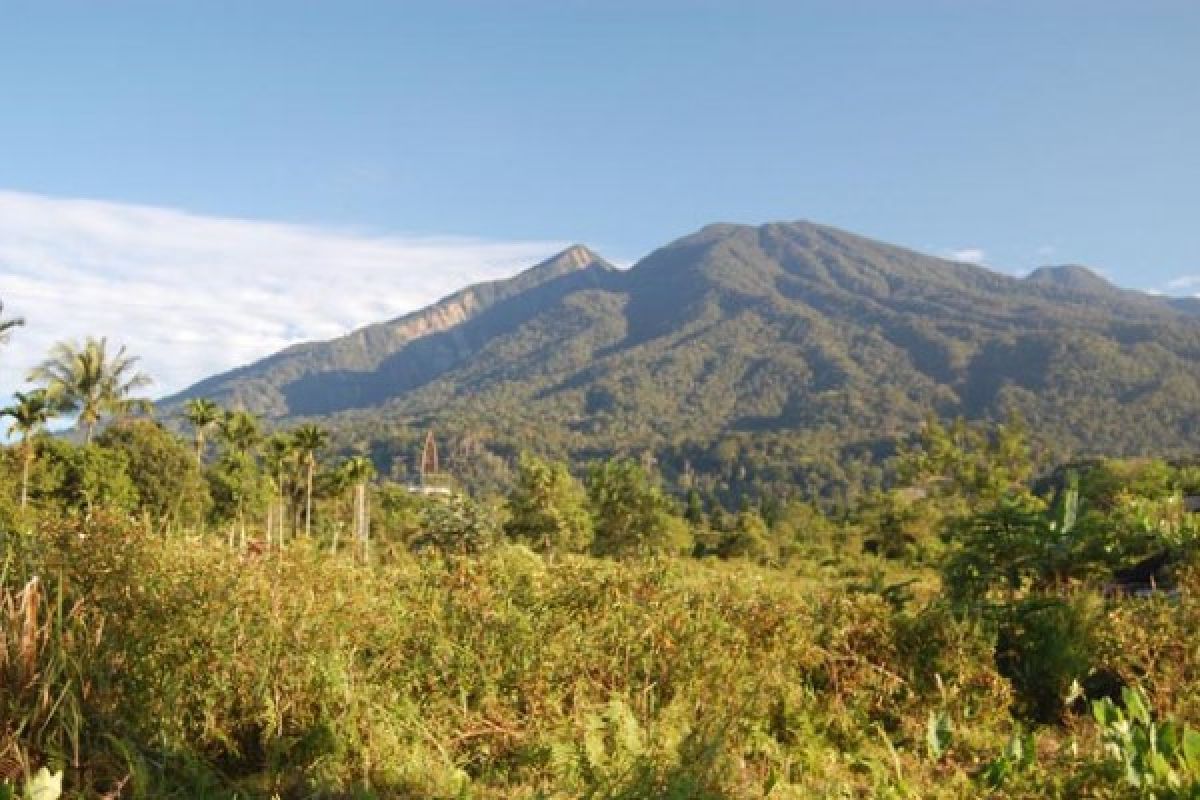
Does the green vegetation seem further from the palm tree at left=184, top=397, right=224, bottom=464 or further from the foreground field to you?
the palm tree at left=184, top=397, right=224, bottom=464

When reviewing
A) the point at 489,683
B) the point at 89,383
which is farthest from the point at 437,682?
the point at 89,383

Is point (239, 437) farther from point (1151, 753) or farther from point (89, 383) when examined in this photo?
point (1151, 753)

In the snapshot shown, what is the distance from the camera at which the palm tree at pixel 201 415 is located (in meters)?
37.9

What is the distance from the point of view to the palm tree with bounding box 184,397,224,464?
37.9 m

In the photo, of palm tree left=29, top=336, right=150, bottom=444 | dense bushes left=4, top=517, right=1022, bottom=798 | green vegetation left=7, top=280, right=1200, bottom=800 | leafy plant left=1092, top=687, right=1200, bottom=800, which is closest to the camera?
leafy plant left=1092, top=687, right=1200, bottom=800

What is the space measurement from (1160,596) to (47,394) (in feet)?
110

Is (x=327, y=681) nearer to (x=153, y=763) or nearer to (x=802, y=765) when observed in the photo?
(x=153, y=763)

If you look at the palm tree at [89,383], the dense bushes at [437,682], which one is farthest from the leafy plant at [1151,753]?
the palm tree at [89,383]

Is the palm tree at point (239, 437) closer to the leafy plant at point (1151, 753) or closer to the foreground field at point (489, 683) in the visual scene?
the foreground field at point (489, 683)

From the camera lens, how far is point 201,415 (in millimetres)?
38000

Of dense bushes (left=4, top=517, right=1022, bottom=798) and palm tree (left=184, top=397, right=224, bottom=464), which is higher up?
palm tree (left=184, top=397, right=224, bottom=464)

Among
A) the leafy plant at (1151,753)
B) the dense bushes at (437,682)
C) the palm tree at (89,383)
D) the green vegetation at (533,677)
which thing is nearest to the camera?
the leafy plant at (1151,753)

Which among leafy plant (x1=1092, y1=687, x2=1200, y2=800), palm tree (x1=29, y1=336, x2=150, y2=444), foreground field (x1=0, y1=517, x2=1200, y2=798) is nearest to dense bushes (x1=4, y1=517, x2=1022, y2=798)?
foreground field (x1=0, y1=517, x2=1200, y2=798)

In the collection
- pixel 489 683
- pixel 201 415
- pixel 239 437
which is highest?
pixel 201 415
